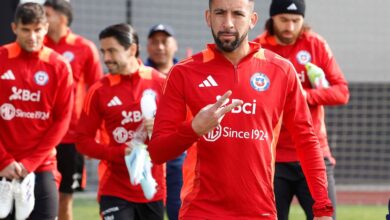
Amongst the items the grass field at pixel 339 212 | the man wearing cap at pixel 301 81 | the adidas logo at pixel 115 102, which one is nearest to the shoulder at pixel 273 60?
the man wearing cap at pixel 301 81

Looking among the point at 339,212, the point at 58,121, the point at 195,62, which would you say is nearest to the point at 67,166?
the point at 58,121

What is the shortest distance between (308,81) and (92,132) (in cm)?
179

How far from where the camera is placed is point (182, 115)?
5680mm

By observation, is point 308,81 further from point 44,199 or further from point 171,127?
point 171,127

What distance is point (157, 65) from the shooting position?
10.1m

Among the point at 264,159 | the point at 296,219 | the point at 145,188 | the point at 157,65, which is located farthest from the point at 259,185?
the point at 296,219

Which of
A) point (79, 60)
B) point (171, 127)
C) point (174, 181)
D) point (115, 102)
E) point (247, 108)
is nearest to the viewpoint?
point (171, 127)

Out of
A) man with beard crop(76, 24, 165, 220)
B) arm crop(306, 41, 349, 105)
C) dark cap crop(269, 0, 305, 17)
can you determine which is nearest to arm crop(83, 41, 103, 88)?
man with beard crop(76, 24, 165, 220)

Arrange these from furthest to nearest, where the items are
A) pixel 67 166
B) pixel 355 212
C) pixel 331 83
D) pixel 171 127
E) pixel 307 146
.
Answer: pixel 355 212, pixel 67 166, pixel 331 83, pixel 307 146, pixel 171 127

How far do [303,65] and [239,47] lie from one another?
231cm

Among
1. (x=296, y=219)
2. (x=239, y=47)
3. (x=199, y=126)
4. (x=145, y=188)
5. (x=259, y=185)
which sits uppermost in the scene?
(x=239, y=47)

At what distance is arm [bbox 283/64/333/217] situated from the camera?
18.8 ft

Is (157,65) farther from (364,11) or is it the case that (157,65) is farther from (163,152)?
(364,11)

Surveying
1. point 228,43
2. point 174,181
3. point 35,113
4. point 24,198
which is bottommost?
point 174,181
